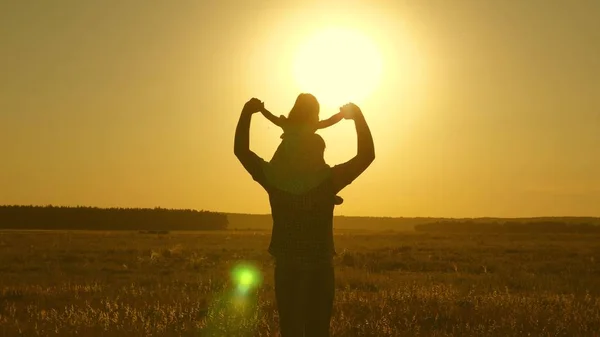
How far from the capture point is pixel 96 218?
13375cm

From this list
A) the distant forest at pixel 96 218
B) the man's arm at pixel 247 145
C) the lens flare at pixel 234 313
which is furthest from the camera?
the distant forest at pixel 96 218

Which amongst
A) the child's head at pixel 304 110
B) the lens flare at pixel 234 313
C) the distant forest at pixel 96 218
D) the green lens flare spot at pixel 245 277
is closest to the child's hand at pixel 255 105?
the child's head at pixel 304 110

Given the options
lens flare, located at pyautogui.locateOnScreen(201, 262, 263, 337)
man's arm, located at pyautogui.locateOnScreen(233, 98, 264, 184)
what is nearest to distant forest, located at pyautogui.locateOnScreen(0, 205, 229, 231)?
lens flare, located at pyautogui.locateOnScreen(201, 262, 263, 337)

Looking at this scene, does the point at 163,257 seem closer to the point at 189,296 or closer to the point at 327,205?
the point at 189,296

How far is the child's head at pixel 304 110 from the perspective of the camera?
159 inches

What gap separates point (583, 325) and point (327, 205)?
7113 mm

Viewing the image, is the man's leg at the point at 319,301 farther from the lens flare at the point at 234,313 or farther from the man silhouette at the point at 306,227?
the lens flare at the point at 234,313

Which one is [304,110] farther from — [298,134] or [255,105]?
[255,105]

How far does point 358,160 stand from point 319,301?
33.4 inches

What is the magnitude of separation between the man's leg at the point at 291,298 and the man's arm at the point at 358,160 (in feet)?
1.85

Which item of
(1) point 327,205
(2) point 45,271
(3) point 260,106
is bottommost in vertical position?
(2) point 45,271

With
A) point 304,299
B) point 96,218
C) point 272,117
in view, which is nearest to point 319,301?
point 304,299

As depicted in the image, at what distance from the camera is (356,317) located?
10.8 m

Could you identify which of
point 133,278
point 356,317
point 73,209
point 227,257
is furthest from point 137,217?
point 356,317
